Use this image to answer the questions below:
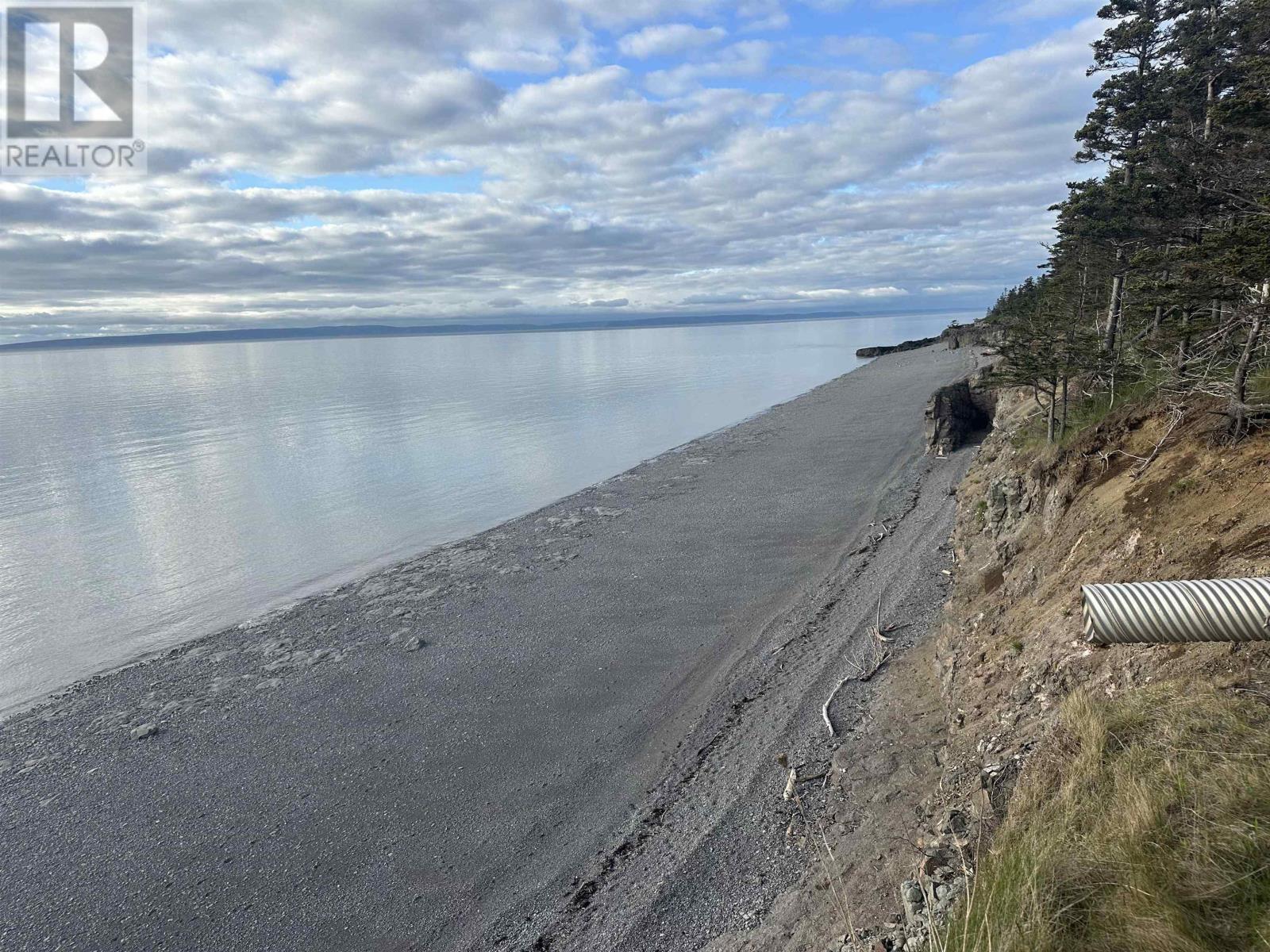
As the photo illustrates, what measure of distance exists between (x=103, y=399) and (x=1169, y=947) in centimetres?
8865

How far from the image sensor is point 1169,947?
3.30 metres

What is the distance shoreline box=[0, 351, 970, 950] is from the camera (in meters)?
7.27

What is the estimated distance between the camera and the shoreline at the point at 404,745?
7.27 m

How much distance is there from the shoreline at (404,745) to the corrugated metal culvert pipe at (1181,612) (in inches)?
142

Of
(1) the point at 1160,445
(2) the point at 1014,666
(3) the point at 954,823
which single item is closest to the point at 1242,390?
(1) the point at 1160,445

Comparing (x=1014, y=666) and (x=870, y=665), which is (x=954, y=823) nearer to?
(x=1014, y=666)

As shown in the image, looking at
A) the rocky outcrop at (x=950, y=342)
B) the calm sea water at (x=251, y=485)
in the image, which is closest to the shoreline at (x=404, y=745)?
the calm sea water at (x=251, y=485)

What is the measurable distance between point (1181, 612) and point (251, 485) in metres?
31.7

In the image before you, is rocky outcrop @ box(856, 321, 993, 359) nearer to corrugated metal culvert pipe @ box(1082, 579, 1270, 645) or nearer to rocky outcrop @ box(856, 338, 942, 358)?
rocky outcrop @ box(856, 338, 942, 358)

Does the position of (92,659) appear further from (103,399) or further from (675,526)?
(103,399)

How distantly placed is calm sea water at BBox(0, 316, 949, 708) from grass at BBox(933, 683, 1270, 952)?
15.8m

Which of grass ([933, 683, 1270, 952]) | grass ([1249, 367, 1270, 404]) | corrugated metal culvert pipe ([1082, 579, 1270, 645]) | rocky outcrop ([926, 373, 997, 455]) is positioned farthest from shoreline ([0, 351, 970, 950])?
rocky outcrop ([926, 373, 997, 455])

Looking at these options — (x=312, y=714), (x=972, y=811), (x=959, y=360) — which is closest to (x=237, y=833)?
(x=312, y=714)

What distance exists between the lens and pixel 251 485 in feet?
97.4
